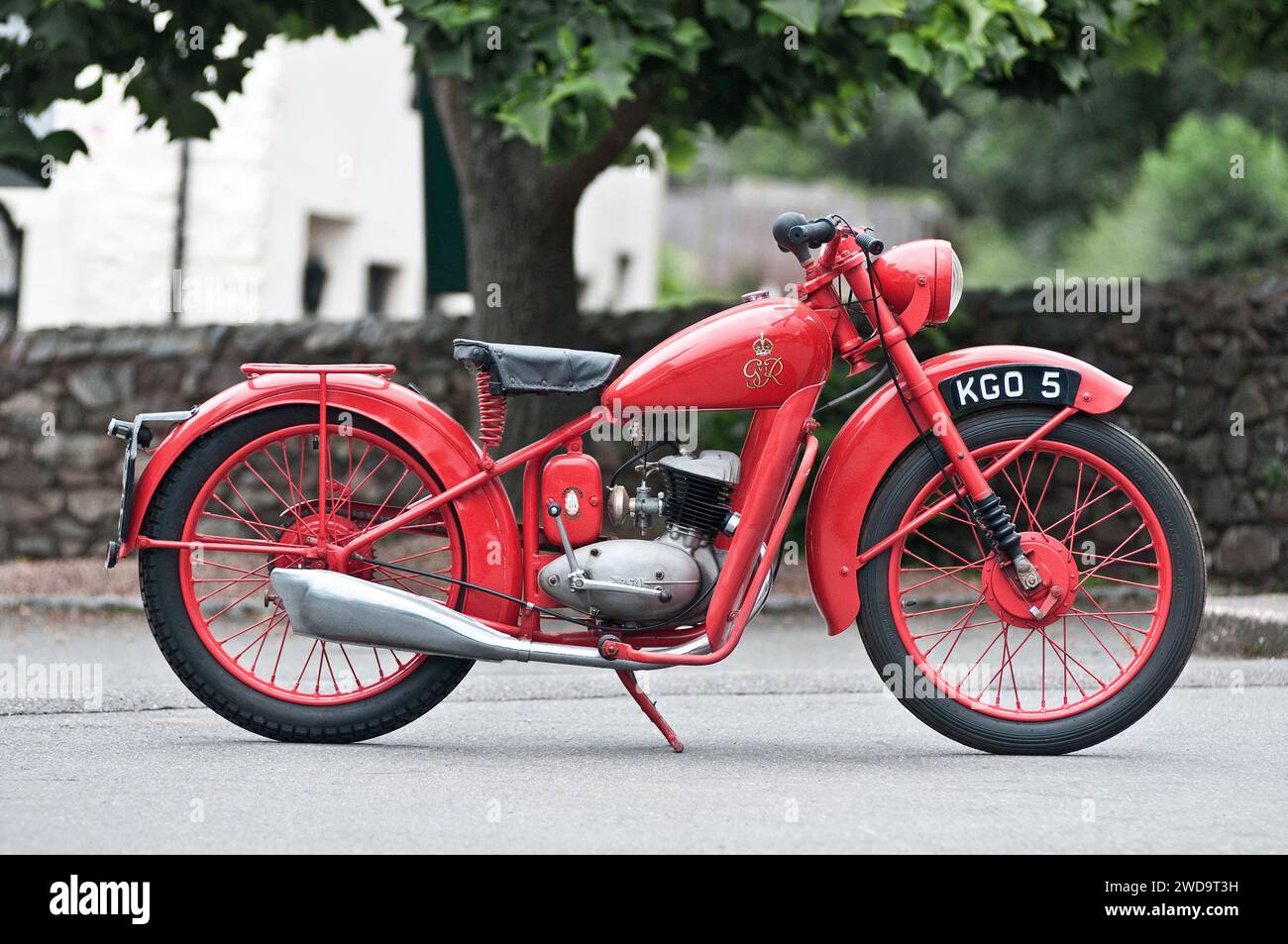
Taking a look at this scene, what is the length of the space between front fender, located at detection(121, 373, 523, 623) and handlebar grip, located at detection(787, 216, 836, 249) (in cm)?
105

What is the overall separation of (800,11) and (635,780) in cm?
378

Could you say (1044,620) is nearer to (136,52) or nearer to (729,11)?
(729,11)

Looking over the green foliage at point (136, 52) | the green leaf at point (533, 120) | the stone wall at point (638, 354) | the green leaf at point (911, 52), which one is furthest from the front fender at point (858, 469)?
the stone wall at point (638, 354)

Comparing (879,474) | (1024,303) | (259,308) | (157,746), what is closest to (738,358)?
(879,474)

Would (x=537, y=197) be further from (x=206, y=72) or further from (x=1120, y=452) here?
(x=1120, y=452)

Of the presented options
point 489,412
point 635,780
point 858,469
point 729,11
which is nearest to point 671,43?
point 729,11

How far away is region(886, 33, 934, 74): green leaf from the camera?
7488mm

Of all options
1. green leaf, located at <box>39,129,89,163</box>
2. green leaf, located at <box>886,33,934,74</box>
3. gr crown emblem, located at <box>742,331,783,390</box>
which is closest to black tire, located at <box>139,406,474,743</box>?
gr crown emblem, located at <box>742,331,783,390</box>

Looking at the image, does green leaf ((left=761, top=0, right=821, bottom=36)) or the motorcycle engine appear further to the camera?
green leaf ((left=761, top=0, right=821, bottom=36))

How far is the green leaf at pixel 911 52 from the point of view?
749 cm

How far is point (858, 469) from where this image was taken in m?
4.97

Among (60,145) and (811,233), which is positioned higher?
(60,145)

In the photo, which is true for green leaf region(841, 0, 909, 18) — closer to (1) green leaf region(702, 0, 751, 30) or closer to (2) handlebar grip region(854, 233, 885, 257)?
(1) green leaf region(702, 0, 751, 30)

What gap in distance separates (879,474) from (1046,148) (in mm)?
35296
